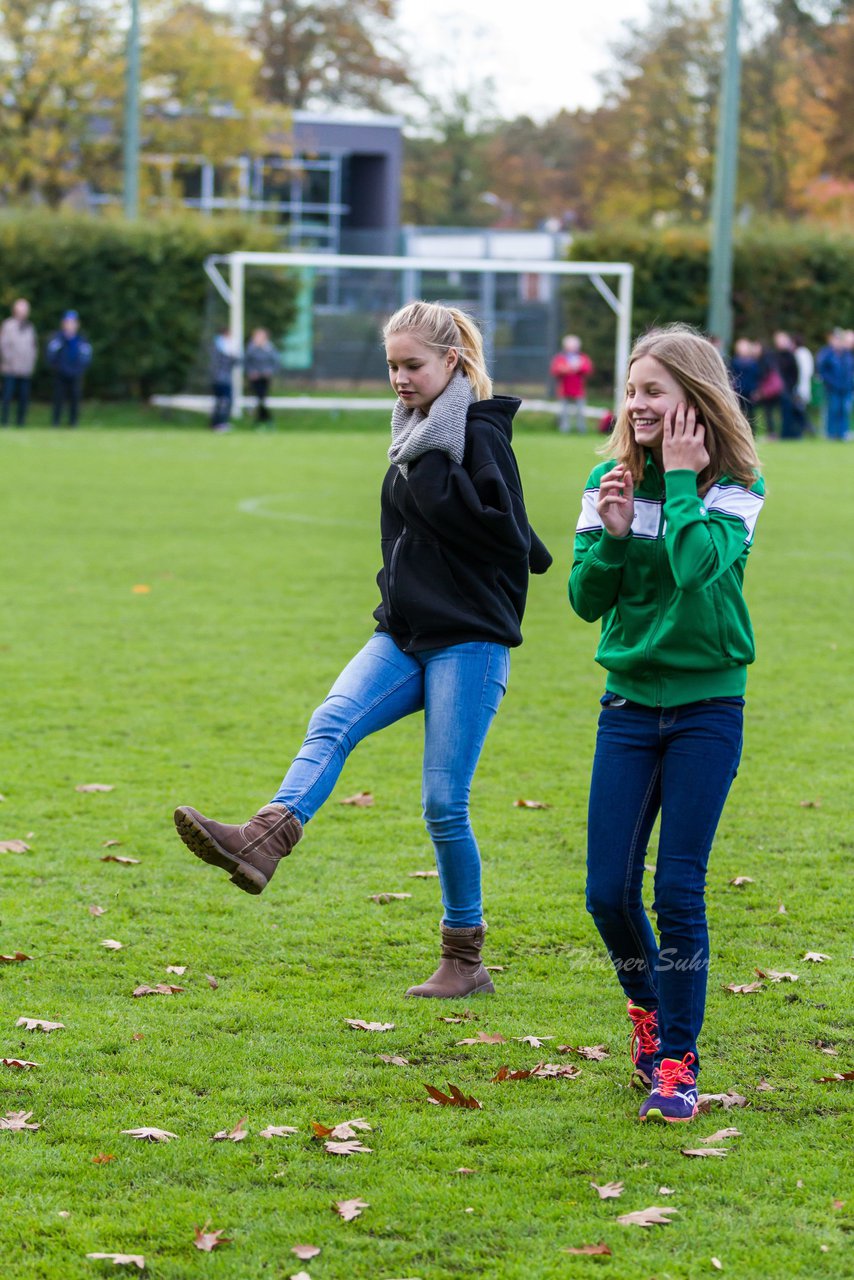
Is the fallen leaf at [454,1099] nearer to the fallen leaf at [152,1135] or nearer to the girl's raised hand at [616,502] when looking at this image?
the fallen leaf at [152,1135]

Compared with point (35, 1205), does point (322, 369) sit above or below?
above

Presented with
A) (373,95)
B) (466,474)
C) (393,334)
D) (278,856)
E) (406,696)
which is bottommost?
(278,856)

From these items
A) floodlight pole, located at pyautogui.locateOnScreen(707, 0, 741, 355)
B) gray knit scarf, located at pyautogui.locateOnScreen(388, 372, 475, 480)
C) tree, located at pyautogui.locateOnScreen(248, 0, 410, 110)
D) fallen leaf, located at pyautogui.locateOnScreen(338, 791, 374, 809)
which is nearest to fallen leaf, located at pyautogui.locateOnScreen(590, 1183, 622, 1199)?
gray knit scarf, located at pyautogui.locateOnScreen(388, 372, 475, 480)

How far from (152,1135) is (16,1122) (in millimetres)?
347

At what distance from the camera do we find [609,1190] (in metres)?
3.76

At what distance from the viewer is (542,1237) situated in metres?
3.57

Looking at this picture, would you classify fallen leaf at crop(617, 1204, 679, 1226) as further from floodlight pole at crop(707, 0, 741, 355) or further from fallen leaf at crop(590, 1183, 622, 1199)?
floodlight pole at crop(707, 0, 741, 355)

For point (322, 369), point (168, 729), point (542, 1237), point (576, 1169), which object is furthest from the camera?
point (322, 369)

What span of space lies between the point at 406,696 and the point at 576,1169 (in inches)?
58.4

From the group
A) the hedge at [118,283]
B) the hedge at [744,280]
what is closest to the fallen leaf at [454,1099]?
the hedge at [118,283]

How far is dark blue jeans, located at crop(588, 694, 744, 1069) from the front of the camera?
409cm

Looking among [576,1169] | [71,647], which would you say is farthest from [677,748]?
[71,647]

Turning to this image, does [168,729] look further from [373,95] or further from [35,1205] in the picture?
[373,95]

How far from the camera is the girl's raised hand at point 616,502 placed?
404 centimetres
